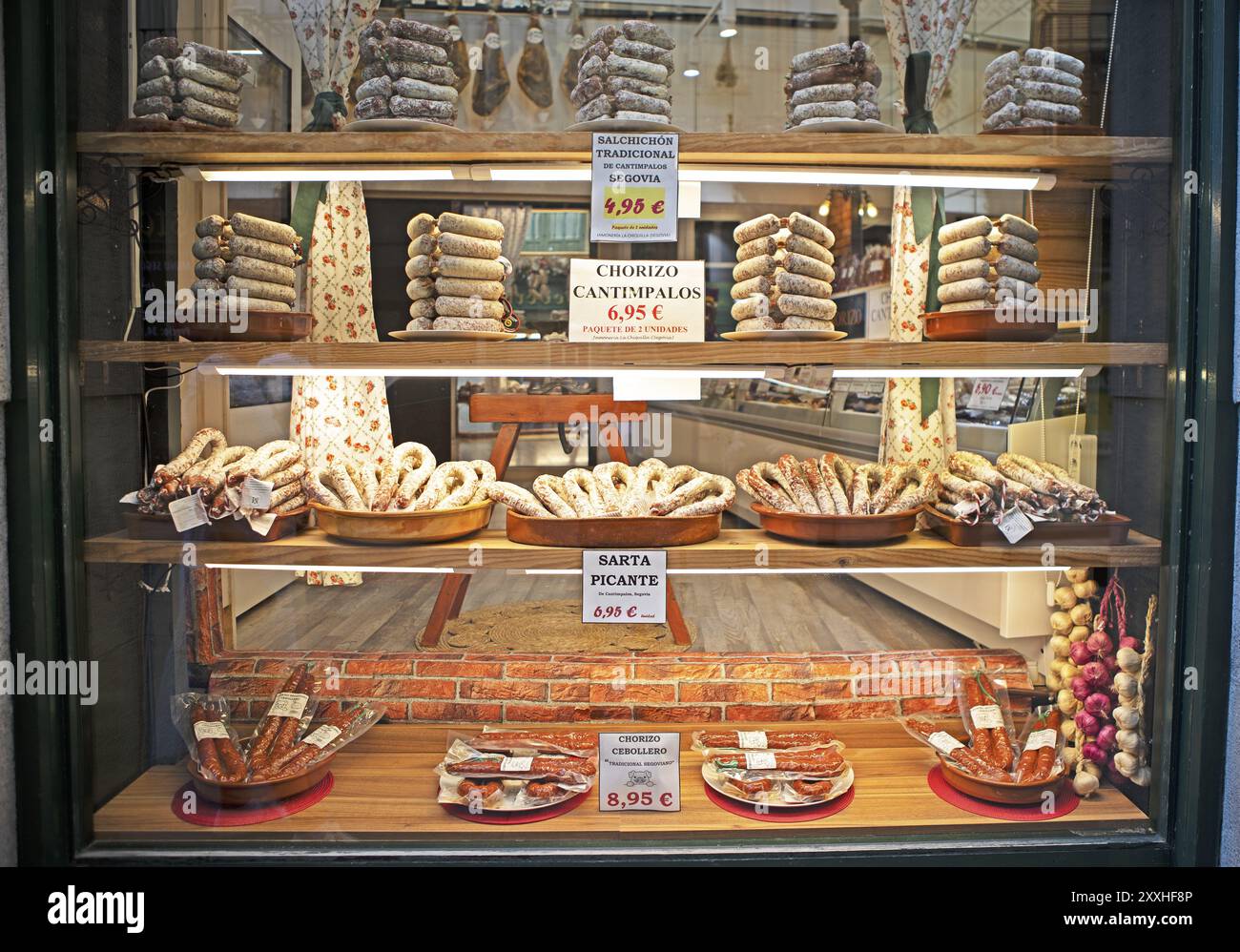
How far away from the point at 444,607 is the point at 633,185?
3.91 feet

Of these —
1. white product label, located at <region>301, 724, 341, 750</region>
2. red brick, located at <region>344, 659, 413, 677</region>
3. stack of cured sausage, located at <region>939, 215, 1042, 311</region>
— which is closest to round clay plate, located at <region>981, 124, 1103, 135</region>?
stack of cured sausage, located at <region>939, 215, 1042, 311</region>

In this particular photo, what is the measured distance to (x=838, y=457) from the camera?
86.7 inches

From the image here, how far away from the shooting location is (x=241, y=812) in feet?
6.44

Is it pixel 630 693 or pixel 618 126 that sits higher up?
pixel 618 126

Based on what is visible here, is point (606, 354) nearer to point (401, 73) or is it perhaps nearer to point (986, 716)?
point (401, 73)

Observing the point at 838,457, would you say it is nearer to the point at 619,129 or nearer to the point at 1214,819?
the point at 619,129

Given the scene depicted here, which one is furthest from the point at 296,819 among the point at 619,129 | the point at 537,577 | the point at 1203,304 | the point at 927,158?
the point at 1203,304

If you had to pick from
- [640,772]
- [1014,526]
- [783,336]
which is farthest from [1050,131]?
[640,772]

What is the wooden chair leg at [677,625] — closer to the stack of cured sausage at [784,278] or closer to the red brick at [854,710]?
the red brick at [854,710]

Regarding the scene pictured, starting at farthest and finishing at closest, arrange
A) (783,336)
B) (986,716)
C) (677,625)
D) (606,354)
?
(677,625) → (986,716) → (783,336) → (606,354)

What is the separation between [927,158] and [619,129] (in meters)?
0.76

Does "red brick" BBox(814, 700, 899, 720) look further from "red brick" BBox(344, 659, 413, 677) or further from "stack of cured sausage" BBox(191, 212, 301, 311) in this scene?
"stack of cured sausage" BBox(191, 212, 301, 311)

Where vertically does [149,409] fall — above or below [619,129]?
below
